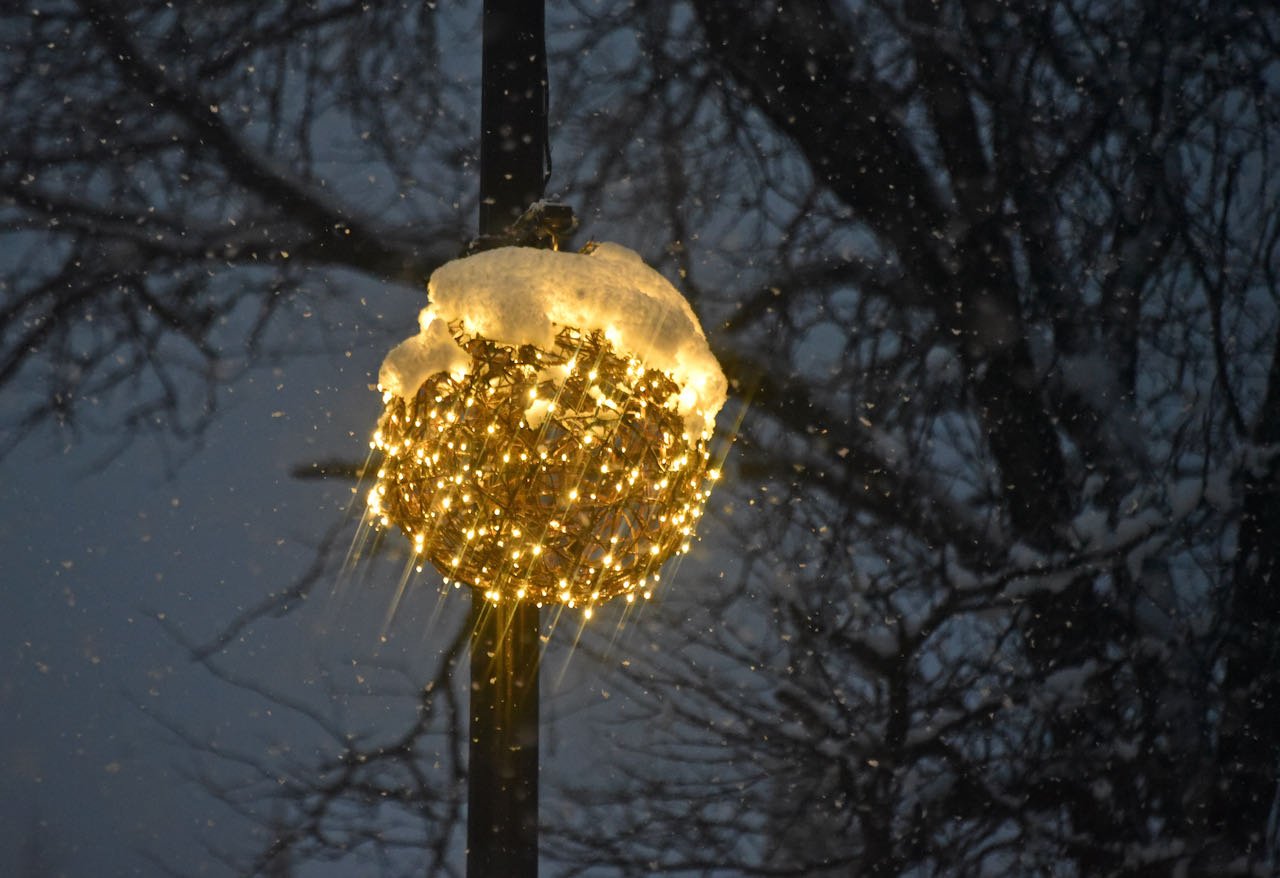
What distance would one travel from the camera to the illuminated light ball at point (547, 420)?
1.80m

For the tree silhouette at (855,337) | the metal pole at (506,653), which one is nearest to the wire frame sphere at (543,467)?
the metal pole at (506,653)

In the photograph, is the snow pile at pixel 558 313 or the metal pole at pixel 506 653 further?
the metal pole at pixel 506 653

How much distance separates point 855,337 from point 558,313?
172 cm

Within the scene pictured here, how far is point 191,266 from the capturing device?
3.23 meters

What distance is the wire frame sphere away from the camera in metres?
1.80

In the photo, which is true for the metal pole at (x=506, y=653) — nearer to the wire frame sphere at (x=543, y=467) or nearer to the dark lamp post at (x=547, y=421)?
the dark lamp post at (x=547, y=421)

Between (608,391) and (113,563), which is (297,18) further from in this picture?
(608,391)

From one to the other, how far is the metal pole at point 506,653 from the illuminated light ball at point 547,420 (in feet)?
1.06

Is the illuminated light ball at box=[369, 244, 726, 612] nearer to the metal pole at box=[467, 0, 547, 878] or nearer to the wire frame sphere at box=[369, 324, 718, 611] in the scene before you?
the wire frame sphere at box=[369, 324, 718, 611]

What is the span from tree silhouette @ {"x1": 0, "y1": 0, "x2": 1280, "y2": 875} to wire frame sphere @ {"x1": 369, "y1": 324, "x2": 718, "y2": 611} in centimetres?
133

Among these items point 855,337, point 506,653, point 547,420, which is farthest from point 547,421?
point 855,337

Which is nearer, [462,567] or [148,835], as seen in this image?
[462,567]

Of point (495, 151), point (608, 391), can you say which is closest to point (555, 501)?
point (608, 391)

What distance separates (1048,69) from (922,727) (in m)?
1.85
